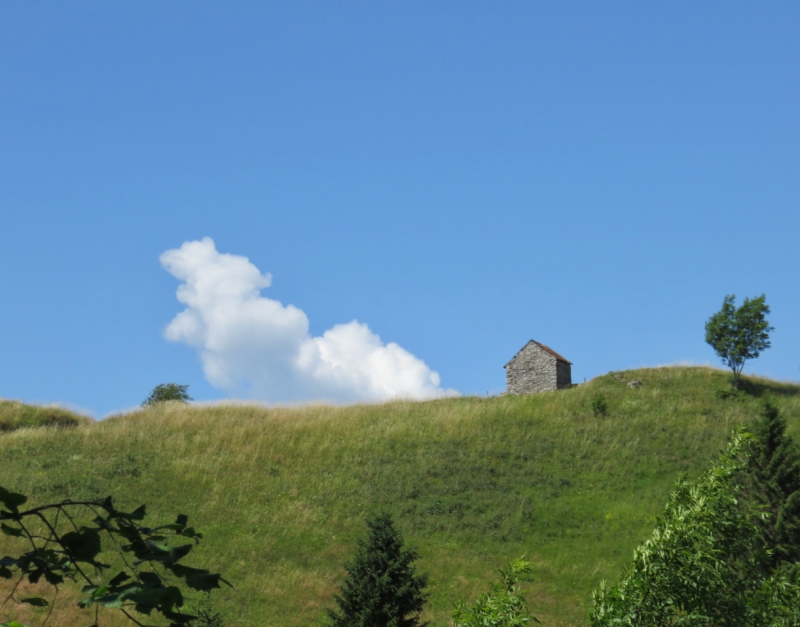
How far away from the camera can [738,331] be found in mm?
52906

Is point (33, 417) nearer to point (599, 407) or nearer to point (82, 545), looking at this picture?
point (599, 407)

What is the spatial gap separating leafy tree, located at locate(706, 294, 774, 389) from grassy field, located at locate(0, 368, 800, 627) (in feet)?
12.6

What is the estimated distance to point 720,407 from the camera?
152 feet

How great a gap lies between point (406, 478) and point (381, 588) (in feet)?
64.5

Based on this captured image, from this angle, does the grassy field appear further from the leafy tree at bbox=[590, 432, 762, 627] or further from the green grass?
the leafy tree at bbox=[590, 432, 762, 627]

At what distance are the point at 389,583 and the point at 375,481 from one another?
19247 mm

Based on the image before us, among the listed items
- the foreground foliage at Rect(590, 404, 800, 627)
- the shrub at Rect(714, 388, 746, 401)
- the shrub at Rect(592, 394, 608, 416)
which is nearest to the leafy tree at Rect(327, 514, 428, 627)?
the foreground foliage at Rect(590, 404, 800, 627)

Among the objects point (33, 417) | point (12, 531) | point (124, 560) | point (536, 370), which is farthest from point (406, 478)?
point (124, 560)

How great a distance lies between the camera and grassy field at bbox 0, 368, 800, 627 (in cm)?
2664

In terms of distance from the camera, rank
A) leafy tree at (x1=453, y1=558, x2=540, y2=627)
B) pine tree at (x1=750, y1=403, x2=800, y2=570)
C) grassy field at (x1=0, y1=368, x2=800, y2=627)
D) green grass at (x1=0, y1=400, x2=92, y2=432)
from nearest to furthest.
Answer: leafy tree at (x1=453, y1=558, x2=540, y2=627) < pine tree at (x1=750, y1=403, x2=800, y2=570) < grassy field at (x1=0, y1=368, x2=800, y2=627) < green grass at (x1=0, y1=400, x2=92, y2=432)

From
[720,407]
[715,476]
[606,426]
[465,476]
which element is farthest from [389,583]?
[720,407]

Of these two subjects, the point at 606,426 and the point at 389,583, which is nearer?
the point at 389,583

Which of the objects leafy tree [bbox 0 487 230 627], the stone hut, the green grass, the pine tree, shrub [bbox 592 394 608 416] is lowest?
leafy tree [bbox 0 487 230 627]

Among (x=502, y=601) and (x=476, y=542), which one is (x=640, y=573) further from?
(x=476, y=542)
